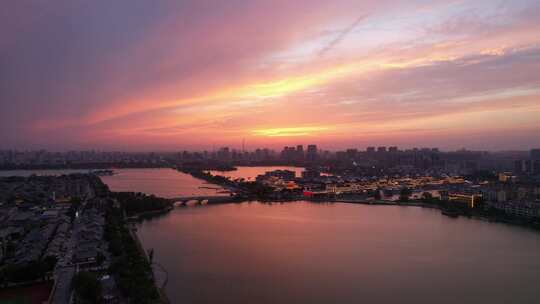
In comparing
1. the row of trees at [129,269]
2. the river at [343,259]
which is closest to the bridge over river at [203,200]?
the river at [343,259]

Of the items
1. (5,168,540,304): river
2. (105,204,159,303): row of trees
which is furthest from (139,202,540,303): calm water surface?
(105,204,159,303): row of trees

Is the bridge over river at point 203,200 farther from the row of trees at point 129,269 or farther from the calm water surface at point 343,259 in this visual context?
the row of trees at point 129,269

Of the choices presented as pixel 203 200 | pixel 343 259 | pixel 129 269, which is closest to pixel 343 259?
pixel 343 259

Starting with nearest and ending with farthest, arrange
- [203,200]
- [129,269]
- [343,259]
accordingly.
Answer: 1. [129,269]
2. [343,259]
3. [203,200]

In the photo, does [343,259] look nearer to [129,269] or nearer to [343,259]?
[343,259]

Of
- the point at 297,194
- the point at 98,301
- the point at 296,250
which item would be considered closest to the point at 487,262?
the point at 296,250

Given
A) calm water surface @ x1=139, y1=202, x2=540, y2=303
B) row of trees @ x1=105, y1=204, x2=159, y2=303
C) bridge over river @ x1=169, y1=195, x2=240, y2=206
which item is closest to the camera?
row of trees @ x1=105, y1=204, x2=159, y2=303

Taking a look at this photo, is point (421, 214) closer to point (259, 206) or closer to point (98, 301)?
point (259, 206)

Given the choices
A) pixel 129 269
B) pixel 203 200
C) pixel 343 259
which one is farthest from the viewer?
pixel 203 200

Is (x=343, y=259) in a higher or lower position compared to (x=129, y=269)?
lower

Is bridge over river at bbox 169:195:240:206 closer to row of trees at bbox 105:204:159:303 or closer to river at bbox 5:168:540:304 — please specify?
river at bbox 5:168:540:304
